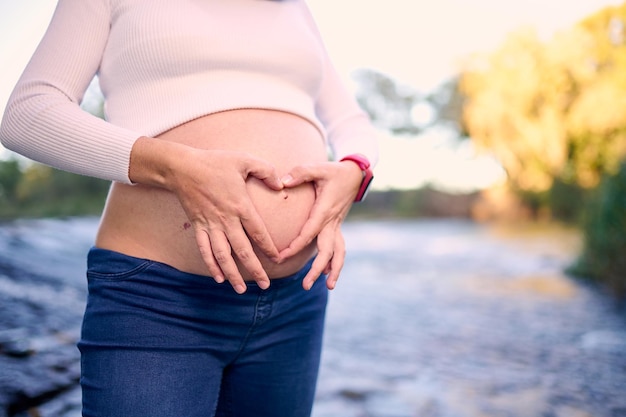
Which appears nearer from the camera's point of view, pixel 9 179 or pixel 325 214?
pixel 325 214

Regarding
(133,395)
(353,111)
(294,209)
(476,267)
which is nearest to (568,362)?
(353,111)

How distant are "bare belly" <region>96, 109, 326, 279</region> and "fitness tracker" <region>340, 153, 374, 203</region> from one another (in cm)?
10

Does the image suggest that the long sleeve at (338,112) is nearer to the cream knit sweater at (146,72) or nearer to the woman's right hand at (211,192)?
the cream knit sweater at (146,72)

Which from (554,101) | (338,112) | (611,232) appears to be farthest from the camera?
(554,101)

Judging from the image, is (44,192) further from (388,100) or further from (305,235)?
(388,100)

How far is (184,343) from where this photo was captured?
0.87 meters

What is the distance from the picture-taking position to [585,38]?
14438 mm

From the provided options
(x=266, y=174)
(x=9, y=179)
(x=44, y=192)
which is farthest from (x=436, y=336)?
(x=44, y=192)

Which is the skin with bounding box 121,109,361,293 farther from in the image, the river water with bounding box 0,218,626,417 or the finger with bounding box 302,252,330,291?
the river water with bounding box 0,218,626,417

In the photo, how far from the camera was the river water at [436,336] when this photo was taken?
2.15 metres

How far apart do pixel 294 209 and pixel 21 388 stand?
1.27 meters

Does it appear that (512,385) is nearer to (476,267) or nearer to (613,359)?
(613,359)

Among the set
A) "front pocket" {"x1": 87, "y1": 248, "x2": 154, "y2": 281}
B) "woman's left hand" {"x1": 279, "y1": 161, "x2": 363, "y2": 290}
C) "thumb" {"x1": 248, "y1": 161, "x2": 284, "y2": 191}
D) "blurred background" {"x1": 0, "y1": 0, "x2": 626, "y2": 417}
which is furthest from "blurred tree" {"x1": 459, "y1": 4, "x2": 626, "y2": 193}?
"front pocket" {"x1": 87, "y1": 248, "x2": 154, "y2": 281}

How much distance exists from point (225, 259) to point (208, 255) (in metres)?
0.03
